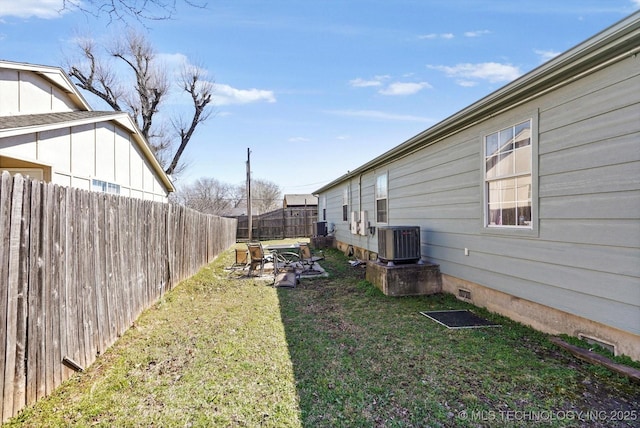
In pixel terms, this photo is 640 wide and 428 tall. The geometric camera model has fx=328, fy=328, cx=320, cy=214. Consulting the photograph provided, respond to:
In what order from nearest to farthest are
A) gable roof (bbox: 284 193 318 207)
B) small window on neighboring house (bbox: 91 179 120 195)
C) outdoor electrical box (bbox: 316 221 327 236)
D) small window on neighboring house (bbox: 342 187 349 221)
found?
small window on neighboring house (bbox: 91 179 120 195) → small window on neighboring house (bbox: 342 187 349 221) → outdoor electrical box (bbox: 316 221 327 236) → gable roof (bbox: 284 193 318 207)

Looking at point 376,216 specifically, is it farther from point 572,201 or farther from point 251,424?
point 251,424

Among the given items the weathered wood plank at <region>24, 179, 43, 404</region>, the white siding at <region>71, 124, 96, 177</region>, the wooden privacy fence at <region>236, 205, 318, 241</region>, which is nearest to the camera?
the weathered wood plank at <region>24, 179, 43, 404</region>

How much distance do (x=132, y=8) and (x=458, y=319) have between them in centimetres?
504

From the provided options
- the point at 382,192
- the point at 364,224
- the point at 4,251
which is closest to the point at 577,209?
the point at 4,251

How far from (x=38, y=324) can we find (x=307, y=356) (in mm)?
2314

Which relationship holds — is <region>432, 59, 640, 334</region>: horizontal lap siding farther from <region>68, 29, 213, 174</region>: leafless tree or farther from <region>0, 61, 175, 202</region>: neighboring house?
<region>68, 29, 213, 174</region>: leafless tree

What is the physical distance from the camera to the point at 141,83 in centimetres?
2017

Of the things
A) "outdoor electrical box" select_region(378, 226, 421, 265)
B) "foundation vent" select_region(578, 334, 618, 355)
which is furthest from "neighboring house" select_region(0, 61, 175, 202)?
"foundation vent" select_region(578, 334, 618, 355)

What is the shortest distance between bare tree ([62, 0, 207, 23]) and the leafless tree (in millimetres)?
19935

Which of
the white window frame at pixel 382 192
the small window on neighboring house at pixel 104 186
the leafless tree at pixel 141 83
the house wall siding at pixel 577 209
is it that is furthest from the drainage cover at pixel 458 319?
the leafless tree at pixel 141 83

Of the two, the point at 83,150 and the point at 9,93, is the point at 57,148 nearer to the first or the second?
the point at 83,150

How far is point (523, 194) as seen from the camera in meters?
4.08

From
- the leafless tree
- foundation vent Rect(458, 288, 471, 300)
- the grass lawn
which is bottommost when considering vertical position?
the grass lawn

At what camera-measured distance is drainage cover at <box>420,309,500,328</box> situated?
13.9ft
